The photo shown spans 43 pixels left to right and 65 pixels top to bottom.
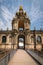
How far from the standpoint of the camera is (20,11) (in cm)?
4834

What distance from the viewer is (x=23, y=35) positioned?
147 feet

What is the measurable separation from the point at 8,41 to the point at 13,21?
6.16 meters

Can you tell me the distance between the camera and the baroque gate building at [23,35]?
4341 cm

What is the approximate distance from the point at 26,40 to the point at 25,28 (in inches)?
143

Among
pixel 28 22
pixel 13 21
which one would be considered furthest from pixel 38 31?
pixel 13 21

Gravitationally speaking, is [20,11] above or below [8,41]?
above

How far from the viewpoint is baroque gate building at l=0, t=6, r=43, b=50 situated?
43406mm

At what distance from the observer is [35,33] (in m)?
44.2

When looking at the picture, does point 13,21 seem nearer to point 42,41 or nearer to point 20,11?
point 20,11

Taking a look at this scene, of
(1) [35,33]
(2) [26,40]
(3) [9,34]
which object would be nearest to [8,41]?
(3) [9,34]

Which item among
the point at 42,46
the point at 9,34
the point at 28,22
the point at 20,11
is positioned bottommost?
the point at 42,46

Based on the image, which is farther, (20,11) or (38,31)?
(20,11)

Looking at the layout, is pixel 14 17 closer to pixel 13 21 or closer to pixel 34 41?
pixel 13 21

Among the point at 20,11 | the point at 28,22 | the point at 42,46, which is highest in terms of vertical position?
the point at 20,11
